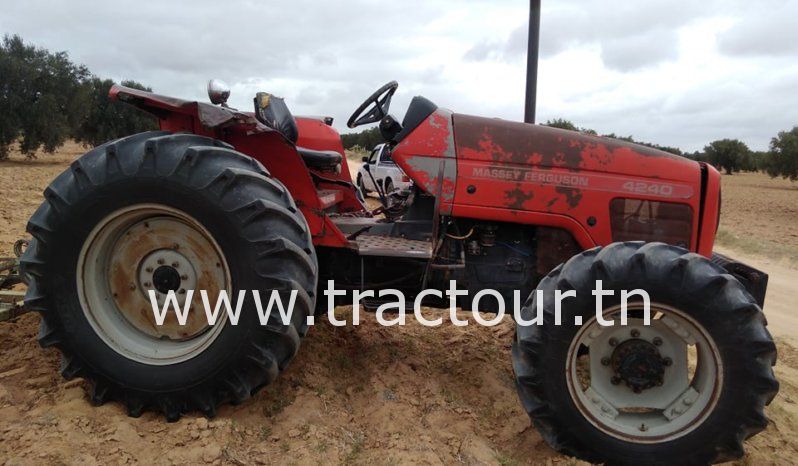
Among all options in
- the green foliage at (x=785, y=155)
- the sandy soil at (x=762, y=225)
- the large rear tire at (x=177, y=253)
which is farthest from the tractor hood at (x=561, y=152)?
the green foliage at (x=785, y=155)

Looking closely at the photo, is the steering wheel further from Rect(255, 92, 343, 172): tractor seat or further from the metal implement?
the metal implement

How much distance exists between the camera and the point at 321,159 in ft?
15.3

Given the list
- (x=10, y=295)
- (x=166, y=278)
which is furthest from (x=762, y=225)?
(x=10, y=295)

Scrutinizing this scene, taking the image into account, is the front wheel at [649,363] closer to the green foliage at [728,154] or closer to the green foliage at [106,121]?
the green foliage at [106,121]

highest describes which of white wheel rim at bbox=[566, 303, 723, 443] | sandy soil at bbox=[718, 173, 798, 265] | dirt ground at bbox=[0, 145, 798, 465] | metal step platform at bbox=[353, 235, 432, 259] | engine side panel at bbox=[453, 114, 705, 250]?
engine side panel at bbox=[453, 114, 705, 250]

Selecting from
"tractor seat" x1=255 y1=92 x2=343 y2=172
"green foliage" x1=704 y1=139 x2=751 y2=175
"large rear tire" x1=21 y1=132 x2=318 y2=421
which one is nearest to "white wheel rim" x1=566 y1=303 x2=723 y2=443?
"large rear tire" x1=21 y1=132 x2=318 y2=421

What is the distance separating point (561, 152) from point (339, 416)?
2027mm

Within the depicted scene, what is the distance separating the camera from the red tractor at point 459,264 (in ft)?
9.73

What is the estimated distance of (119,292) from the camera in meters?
3.39

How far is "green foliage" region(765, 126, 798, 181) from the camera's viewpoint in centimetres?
3050

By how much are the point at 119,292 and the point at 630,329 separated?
2.78m

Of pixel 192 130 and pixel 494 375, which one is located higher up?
pixel 192 130

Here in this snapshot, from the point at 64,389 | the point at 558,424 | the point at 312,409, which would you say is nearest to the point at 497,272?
the point at 558,424

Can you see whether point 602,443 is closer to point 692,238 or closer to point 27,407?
point 692,238
